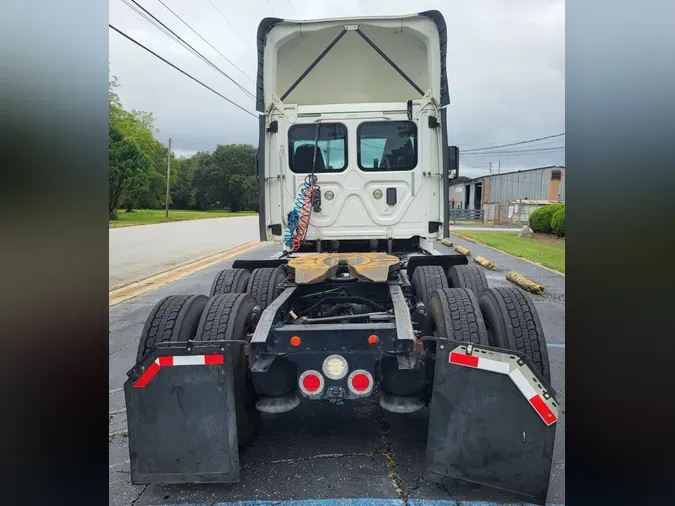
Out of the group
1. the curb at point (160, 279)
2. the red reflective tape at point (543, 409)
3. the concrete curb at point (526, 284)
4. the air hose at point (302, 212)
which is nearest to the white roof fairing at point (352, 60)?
the air hose at point (302, 212)

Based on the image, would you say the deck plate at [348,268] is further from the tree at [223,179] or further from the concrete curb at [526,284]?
the tree at [223,179]

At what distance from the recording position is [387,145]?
563 cm

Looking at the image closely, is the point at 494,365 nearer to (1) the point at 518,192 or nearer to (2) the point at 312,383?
(2) the point at 312,383

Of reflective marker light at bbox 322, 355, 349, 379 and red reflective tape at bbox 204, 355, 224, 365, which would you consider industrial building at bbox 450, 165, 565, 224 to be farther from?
red reflective tape at bbox 204, 355, 224, 365

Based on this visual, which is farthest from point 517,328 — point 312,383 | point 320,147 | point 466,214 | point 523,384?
point 466,214

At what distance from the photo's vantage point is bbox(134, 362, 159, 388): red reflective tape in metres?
2.82

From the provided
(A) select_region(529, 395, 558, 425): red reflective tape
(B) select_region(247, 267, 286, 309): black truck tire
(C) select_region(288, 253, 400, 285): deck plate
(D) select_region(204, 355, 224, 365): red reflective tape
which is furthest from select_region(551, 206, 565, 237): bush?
(D) select_region(204, 355, 224, 365): red reflective tape

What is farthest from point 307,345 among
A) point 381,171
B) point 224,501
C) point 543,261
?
point 543,261

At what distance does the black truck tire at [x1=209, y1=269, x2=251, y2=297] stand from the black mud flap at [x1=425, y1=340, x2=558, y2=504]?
2.86m

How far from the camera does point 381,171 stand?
5668 millimetres

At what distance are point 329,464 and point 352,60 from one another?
452 centimetres

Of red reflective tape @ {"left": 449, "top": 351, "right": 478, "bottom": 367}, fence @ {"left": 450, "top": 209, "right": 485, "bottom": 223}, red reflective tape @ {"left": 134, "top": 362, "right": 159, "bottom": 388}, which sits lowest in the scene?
red reflective tape @ {"left": 134, "top": 362, "right": 159, "bottom": 388}
